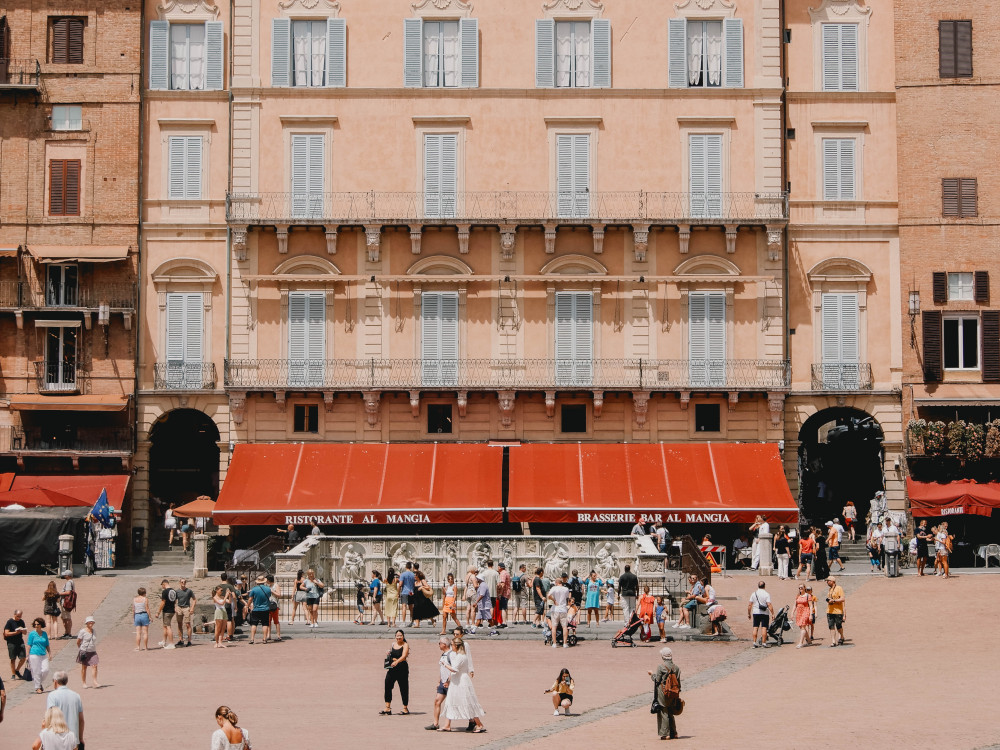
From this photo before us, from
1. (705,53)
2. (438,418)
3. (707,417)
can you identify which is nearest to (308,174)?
(438,418)

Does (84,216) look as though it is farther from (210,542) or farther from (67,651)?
(67,651)

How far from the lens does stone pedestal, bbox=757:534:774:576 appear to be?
45.5 m

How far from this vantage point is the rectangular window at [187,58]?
52.7m

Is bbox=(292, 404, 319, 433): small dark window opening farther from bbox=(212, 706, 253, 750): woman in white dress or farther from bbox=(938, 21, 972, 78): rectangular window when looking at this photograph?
bbox=(212, 706, 253, 750): woman in white dress

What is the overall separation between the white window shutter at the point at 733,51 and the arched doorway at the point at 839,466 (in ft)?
36.0

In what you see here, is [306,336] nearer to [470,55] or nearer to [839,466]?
[470,55]

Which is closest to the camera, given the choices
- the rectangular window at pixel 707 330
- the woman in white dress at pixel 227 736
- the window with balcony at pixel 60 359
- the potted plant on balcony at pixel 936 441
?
the woman in white dress at pixel 227 736

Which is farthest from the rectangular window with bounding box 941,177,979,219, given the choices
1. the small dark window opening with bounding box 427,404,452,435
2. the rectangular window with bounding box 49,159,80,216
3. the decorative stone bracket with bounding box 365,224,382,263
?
the rectangular window with bounding box 49,159,80,216

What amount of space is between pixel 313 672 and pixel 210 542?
57.8 feet

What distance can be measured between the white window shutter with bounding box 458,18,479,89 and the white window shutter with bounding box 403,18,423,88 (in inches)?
53.6

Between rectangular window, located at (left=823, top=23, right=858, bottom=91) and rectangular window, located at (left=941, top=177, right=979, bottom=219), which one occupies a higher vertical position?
rectangular window, located at (left=823, top=23, right=858, bottom=91)

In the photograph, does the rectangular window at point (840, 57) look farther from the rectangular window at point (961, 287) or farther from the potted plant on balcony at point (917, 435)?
the potted plant on balcony at point (917, 435)

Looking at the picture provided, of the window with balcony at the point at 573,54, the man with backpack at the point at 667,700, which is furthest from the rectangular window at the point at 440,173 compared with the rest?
the man with backpack at the point at 667,700

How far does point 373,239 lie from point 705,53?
12129 mm
